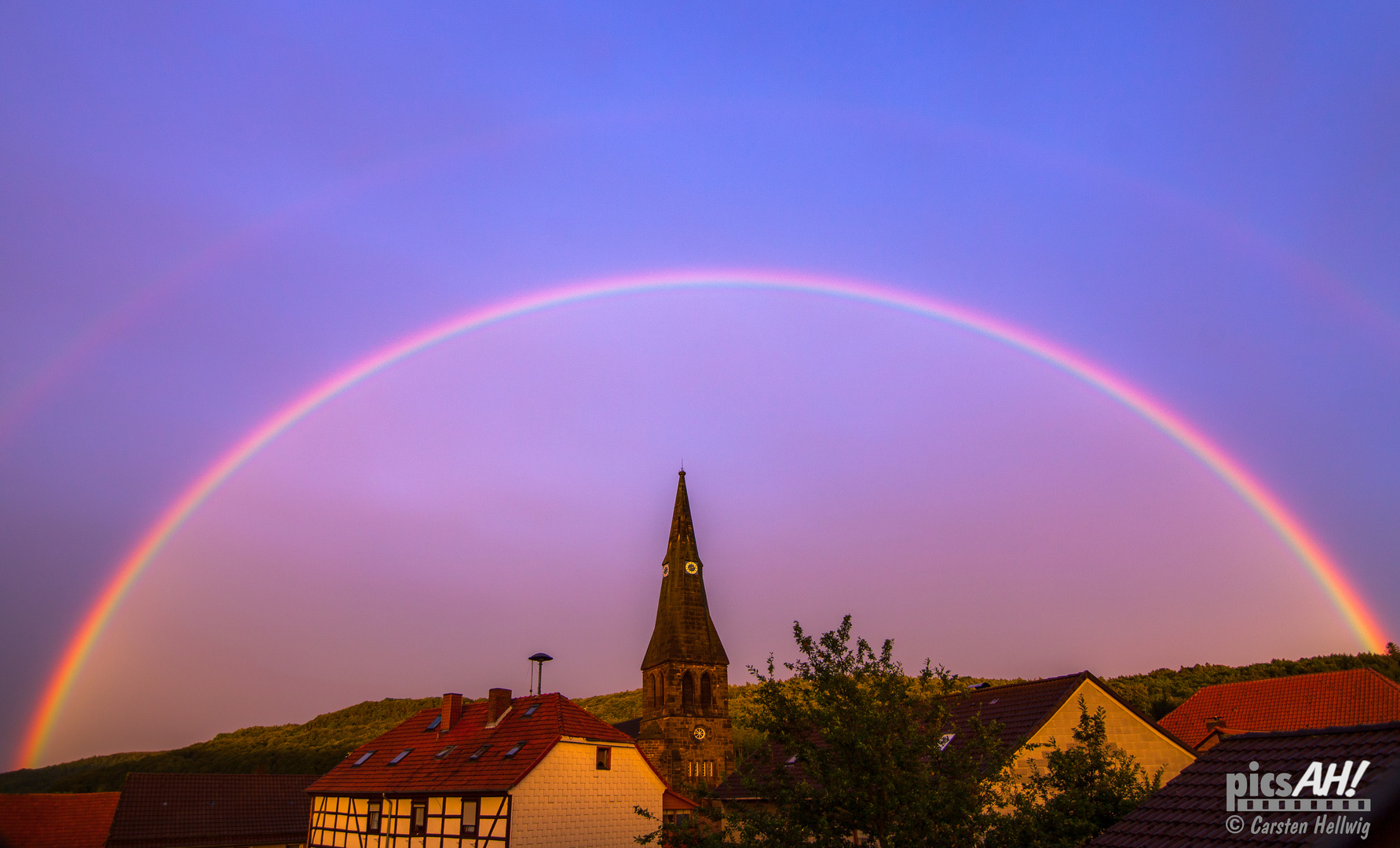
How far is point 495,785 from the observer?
29.2 m

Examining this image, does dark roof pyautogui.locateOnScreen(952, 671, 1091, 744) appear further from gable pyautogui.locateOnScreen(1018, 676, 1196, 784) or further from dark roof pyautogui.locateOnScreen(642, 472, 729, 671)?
dark roof pyautogui.locateOnScreen(642, 472, 729, 671)

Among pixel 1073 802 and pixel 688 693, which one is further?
pixel 688 693

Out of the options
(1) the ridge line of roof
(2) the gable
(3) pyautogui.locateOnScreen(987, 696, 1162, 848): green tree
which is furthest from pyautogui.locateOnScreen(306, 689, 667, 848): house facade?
(1) the ridge line of roof

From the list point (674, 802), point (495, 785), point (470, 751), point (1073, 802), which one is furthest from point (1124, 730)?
point (470, 751)

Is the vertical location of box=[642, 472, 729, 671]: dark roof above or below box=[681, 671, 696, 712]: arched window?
above

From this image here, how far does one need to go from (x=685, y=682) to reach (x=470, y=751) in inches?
850

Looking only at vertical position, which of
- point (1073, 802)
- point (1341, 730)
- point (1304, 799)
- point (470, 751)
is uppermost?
point (1341, 730)

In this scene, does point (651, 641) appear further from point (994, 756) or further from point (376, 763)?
point (994, 756)

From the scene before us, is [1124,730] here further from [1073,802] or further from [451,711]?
[451,711]

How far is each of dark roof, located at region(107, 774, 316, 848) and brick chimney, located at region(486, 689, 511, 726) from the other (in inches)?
614

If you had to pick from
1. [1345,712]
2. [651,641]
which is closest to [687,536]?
[651,641]

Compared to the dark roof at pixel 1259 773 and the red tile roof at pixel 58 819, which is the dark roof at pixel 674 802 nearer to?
the red tile roof at pixel 58 819

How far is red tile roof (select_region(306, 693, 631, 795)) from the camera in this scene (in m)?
30.6

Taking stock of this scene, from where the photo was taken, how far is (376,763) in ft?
121
